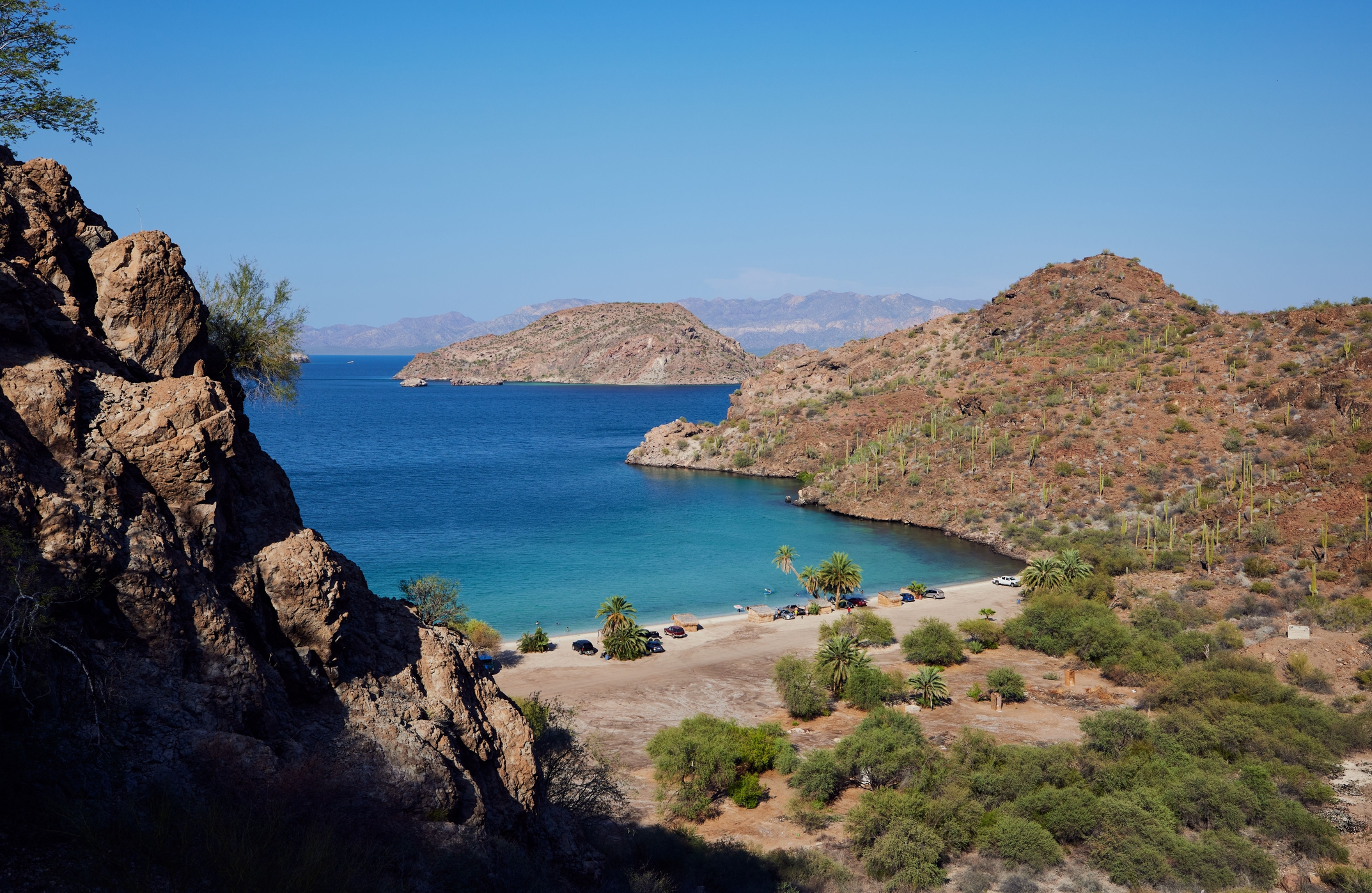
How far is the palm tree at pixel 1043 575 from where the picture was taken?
47.8 metres

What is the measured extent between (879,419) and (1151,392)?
2599cm

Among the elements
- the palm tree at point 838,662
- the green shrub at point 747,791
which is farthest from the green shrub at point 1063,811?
the palm tree at point 838,662

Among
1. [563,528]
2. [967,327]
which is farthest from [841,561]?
[967,327]

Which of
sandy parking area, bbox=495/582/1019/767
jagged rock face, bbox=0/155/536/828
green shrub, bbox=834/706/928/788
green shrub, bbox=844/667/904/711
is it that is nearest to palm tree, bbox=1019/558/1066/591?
sandy parking area, bbox=495/582/1019/767

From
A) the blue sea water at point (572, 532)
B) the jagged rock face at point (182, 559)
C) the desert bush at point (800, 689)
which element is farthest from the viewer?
the blue sea water at point (572, 532)

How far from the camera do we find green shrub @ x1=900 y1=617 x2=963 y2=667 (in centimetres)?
3725

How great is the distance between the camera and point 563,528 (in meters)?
72.1

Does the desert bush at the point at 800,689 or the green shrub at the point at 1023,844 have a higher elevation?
the green shrub at the point at 1023,844

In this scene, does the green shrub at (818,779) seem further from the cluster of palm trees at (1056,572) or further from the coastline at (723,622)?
the cluster of palm trees at (1056,572)

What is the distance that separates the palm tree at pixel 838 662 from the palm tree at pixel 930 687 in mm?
2242

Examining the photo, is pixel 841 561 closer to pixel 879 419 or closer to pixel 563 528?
pixel 563 528

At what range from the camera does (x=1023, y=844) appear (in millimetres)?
20062

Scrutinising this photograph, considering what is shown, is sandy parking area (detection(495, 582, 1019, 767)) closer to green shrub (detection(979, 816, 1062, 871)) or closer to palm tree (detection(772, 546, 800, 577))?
palm tree (detection(772, 546, 800, 577))

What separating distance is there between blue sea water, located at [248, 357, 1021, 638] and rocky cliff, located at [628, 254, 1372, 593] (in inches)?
215
